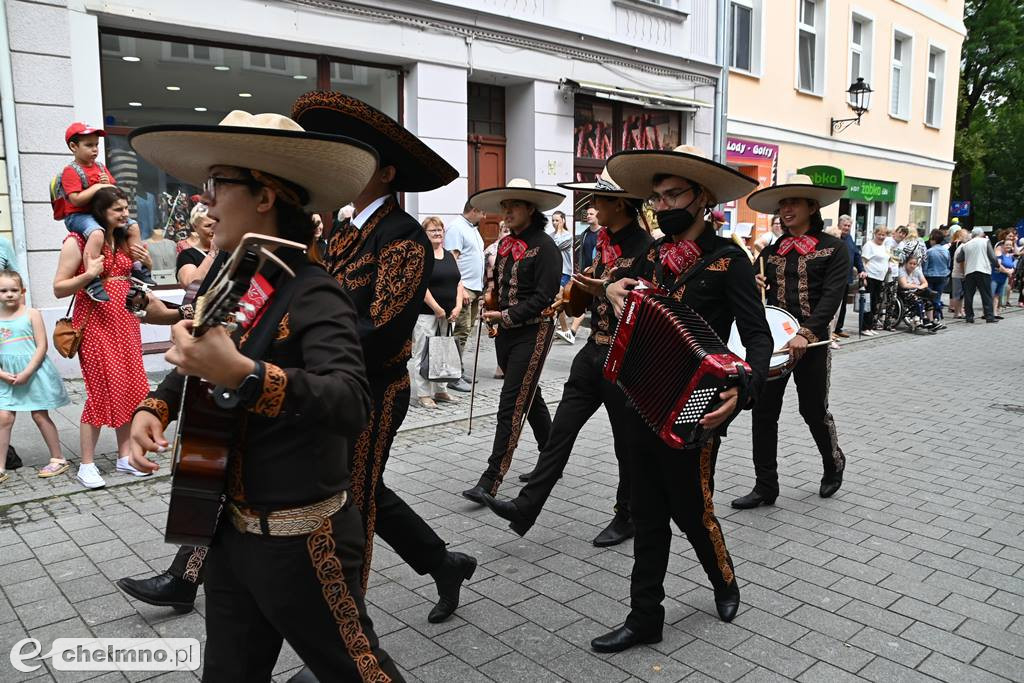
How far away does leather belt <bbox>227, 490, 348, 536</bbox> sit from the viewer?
208 cm

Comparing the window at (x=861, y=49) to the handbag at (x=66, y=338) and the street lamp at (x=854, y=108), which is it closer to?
the street lamp at (x=854, y=108)

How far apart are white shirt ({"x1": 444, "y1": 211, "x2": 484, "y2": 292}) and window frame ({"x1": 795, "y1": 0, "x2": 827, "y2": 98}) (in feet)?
40.7

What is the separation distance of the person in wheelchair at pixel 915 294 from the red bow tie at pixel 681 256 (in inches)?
526

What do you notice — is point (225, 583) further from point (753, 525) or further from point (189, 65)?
point (189, 65)

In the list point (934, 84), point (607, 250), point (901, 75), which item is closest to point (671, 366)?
point (607, 250)

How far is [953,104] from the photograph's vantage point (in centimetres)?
2655

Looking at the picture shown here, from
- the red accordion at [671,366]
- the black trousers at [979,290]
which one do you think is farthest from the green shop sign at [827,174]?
the red accordion at [671,366]

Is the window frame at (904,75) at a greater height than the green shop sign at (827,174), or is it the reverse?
the window frame at (904,75)

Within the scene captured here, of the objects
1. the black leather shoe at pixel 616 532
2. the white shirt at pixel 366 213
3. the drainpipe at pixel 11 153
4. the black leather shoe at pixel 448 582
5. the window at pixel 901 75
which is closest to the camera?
the white shirt at pixel 366 213

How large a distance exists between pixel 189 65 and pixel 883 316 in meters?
12.8

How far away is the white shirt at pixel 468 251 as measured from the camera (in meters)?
10.1

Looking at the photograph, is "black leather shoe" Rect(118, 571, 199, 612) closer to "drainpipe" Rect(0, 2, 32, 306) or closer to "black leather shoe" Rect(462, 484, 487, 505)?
"black leather shoe" Rect(462, 484, 487, 505)

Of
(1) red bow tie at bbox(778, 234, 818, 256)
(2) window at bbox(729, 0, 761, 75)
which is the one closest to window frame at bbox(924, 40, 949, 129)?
(2) window at bbox(729, 0, 761, 75)

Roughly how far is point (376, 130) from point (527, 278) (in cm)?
249
